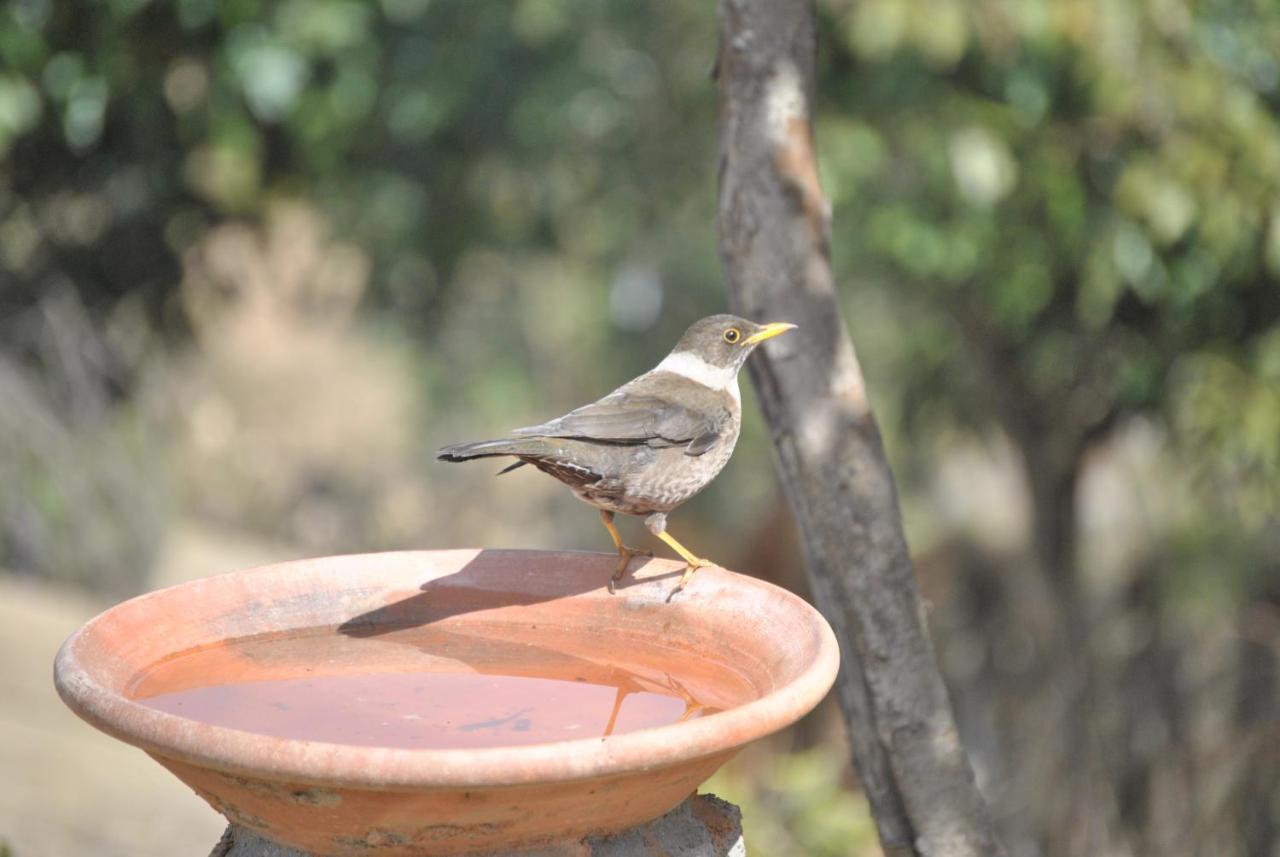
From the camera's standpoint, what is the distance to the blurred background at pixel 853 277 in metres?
5.70

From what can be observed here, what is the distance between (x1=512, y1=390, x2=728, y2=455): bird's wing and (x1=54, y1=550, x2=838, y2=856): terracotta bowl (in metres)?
0.36

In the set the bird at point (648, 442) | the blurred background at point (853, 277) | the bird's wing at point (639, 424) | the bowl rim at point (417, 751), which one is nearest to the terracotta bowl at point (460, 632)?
the bowl rim at point (417, 751)

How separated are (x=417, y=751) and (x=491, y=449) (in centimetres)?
108

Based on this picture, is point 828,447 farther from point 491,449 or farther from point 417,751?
point 417,751

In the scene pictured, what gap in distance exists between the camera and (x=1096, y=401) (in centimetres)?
717

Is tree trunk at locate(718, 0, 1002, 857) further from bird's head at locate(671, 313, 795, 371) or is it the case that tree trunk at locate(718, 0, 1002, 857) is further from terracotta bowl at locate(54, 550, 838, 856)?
terracotta bowl at locate(54, 550, 838, 856)

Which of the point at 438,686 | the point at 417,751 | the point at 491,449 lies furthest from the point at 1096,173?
the point at 417,751

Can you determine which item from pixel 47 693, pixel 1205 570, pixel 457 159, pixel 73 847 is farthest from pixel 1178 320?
pixel 47 693

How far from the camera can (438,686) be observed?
2.79 m

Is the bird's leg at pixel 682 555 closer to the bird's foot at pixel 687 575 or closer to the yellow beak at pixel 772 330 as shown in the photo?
the bird's foot at pixel 687 575

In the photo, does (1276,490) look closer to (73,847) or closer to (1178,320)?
(1178,320)

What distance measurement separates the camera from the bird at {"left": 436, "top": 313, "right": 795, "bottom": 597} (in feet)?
11.4

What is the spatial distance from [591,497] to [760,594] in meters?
0.79

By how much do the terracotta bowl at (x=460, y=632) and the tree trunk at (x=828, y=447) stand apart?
378 millimetres
